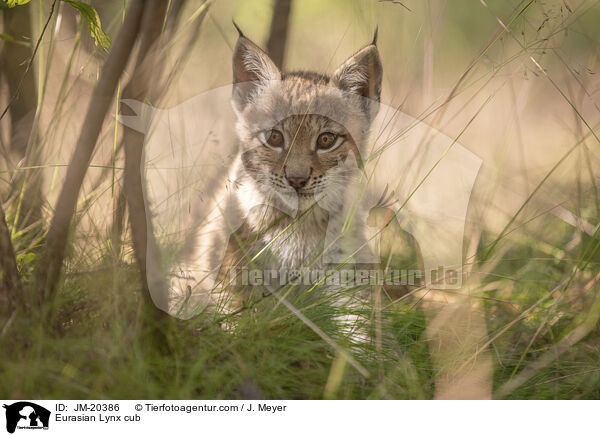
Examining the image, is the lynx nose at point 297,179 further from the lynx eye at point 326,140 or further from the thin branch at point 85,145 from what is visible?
the thin branch at point 85,145

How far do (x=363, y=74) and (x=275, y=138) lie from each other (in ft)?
1.36

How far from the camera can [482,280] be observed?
178 cm

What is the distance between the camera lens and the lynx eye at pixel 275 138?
1.88 metres

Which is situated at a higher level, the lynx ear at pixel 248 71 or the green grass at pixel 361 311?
the lynx ear at pixel 248 71

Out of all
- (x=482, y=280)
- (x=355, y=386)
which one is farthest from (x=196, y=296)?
(x=482, y=280)

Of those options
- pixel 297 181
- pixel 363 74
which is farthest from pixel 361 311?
pixel 363 74

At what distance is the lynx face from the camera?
177cm

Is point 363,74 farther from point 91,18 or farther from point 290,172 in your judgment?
point 91,18

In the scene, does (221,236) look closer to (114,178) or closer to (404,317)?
(114,178)

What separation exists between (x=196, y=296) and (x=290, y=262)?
0.41 m
